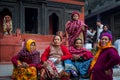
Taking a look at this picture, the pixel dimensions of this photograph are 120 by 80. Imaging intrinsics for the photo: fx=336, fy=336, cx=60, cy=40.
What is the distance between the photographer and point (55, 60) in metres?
7.41

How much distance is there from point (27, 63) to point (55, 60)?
709 millimetres

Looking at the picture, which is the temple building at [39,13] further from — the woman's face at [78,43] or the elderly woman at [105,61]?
the elderly woman at [105,61]

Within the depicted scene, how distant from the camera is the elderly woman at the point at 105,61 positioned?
6.19 metres

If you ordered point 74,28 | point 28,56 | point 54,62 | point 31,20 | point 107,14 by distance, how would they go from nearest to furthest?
point 54,62 < point 28,56 < point 74,28 < point 31,20 < point 107,14

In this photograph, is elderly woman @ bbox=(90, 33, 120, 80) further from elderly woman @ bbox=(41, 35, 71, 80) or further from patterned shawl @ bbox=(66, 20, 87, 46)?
patterned shawl @ bbox=(66, 20, 87, 46)

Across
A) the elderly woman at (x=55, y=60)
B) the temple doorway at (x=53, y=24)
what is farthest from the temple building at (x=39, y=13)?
the elderly woman at (x=55, y=60)

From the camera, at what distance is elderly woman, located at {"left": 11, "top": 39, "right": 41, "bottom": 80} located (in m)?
7.54

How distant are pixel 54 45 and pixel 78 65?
2.35 feet

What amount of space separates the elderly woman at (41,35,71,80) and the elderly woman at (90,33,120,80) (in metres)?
0.90

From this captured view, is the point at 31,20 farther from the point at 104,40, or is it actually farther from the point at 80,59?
the point at 104,40

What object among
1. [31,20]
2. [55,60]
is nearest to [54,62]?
[55,60]

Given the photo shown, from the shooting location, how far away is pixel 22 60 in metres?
7.76

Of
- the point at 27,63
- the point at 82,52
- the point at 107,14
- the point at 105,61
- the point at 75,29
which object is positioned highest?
the point at 107,14

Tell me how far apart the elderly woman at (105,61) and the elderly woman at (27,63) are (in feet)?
5.18
